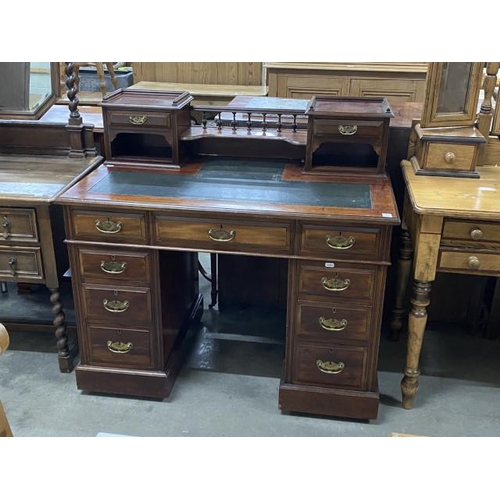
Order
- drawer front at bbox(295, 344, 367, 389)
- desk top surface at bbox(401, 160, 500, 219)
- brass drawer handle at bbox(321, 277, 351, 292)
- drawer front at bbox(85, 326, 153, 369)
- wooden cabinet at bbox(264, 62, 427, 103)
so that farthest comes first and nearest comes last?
wooden cabinet at bbox(264, 62, 427, 103)
drawer front at bbox(85, 326, 153, 369)
drawer front at bbox(295, 344, 367, 389)
brass drawer handle at bbox(321, 277, 351, 292)
desk top surface at bbox(401, 160, 500, 219)

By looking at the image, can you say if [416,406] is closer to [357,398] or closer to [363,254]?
[357,398]

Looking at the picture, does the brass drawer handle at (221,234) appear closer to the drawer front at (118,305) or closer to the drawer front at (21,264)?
the drawer front at (118,305)

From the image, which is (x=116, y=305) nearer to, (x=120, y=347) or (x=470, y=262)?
(x=120, y=347)

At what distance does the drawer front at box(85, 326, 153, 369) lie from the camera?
83.9 inches

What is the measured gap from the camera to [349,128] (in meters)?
2.05

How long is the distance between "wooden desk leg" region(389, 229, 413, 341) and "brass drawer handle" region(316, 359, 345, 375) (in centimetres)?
58

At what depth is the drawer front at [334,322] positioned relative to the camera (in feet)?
6.45

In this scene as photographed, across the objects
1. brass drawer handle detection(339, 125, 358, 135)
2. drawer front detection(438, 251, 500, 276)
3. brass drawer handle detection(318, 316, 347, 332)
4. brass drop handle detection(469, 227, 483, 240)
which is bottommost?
brass drawer handle detection(318, 316, 347, 332)

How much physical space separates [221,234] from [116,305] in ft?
1.62

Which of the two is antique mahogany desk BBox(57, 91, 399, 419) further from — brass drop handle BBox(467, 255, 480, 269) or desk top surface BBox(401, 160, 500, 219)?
brass drop handle BBox(467, 255, 480, 269)

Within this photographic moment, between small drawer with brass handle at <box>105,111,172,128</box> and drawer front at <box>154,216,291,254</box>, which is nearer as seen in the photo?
drawer front at <box>154,216,291,254</box>

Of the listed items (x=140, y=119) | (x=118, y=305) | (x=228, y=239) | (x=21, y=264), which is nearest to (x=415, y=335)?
(x=228, y=239)

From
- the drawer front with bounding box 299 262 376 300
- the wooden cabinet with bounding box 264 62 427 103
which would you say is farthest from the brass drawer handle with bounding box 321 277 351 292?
the wooden cabinet with bounding box 264 62 427 103
